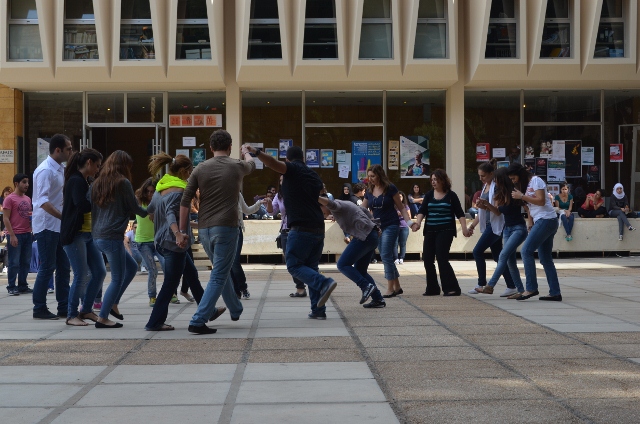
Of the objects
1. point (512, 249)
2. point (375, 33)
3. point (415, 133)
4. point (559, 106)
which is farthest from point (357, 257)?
point (559, 106)

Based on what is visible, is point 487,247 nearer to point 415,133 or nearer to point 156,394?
point 156,394

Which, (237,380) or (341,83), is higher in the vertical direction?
(341,83)

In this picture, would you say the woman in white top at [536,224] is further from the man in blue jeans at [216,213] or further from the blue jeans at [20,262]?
the blue jeans at [20,262]

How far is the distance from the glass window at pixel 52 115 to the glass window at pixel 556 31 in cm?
1318

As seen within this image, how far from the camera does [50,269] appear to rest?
32.0 feet

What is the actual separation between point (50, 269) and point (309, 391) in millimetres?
4979

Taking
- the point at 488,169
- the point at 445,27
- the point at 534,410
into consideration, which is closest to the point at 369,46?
the point at 445,27

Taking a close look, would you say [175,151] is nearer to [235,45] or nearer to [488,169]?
[235,45]

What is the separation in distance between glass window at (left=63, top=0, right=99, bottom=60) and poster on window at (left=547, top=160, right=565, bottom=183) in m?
13.2

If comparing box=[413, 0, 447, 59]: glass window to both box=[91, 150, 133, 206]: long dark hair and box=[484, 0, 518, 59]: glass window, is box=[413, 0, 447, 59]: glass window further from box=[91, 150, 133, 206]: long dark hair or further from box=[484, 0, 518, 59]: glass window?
box=[91, 150, 133, 206]: long dark hair

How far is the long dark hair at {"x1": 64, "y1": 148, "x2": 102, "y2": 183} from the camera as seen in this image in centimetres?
914

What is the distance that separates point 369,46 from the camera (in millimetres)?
24250

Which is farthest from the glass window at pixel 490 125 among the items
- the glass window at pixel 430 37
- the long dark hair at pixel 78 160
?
the long dark hair at pixel 78 160

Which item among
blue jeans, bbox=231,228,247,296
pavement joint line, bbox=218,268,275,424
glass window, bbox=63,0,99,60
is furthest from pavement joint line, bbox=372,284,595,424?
glass window, bbox=63,0,99,60
